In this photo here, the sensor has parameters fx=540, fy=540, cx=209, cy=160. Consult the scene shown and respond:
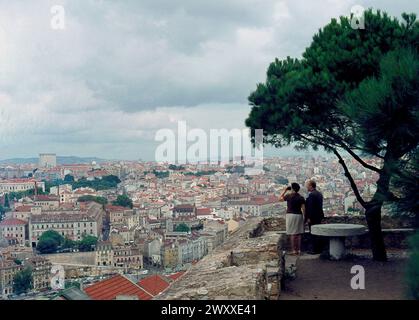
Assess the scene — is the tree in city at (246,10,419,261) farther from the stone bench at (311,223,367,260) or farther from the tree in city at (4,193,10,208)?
the tree in city at (4,193,10,208)

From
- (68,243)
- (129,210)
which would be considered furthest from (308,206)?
(129,210)

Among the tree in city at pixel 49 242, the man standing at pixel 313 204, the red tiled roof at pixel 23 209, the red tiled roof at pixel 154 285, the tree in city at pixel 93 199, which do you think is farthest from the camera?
the tree in city at pixel 93 199

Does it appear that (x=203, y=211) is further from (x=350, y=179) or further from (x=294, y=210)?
(x=350, y=179)

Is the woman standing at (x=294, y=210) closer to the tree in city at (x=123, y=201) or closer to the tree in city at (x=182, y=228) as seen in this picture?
the tree in city at (x=182, y=228)

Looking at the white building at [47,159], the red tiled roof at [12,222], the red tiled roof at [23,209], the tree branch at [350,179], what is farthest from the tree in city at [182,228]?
the tree branch at [350,179]

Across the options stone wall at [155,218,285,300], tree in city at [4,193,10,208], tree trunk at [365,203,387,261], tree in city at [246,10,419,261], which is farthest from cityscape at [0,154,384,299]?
stone wall at [155,218,285,300]
